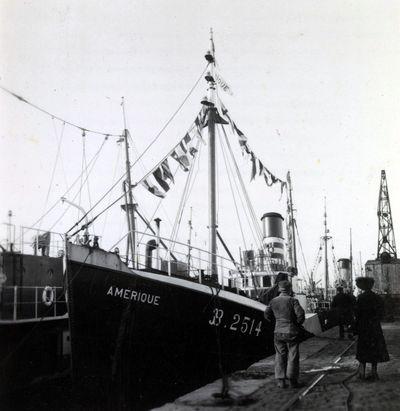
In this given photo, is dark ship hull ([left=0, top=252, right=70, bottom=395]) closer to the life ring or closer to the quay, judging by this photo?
the life ring

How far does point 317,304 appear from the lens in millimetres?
24344

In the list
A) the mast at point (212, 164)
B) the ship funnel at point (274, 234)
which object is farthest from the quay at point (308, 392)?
the ship funnel at point (274, 234)

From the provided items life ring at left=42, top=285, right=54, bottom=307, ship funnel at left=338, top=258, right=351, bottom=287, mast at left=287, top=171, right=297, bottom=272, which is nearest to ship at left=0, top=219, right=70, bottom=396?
life ring at left=42, top=285, right=54, bottom=307

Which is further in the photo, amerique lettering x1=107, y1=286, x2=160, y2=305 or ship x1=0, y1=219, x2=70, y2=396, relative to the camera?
ship x1=0, y1=219, x2=70, y2=396

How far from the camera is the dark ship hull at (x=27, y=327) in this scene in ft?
35.8

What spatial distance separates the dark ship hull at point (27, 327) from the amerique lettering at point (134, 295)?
8.91 feet

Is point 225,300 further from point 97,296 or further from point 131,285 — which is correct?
point 97,296

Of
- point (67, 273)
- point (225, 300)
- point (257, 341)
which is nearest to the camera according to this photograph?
point (67, 273)

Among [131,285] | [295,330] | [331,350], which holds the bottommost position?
[331,350]

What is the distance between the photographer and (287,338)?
19.7 feet

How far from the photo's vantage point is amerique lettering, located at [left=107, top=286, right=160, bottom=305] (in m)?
8.48

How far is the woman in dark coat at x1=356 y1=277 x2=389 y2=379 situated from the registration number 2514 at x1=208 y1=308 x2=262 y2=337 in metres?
3.59

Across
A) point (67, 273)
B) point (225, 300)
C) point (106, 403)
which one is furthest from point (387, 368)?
point (67, 273)

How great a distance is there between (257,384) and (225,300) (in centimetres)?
342
